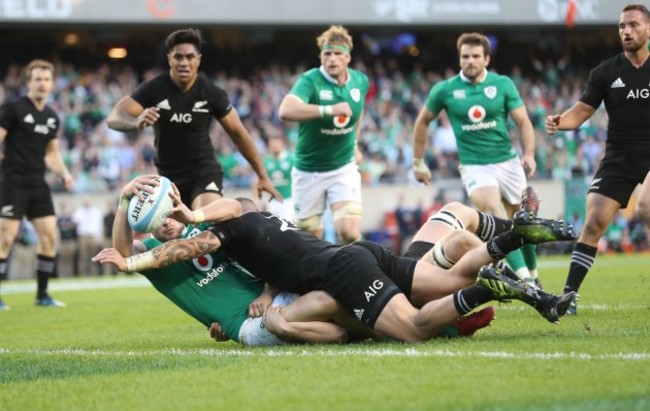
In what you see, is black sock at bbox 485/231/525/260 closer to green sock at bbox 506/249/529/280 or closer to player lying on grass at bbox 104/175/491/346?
player lying on grass at bbox 104/175/491/346

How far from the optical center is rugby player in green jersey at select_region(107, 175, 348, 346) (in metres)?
8.34

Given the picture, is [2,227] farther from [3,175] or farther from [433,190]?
[433,190]

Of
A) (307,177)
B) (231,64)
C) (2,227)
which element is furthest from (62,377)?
(231,64)

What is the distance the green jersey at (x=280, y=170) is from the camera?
68.6 feet

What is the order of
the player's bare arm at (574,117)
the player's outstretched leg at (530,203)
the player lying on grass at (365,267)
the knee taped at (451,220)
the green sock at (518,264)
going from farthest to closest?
the green sock at (518,264)
the player's bare arm at (574,117)
the knee taped at (451,220)
the player's outstretched leg at (530,203)
the player lying on grass at (365,267)

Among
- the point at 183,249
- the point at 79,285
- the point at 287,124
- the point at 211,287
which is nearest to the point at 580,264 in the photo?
the point at 211,287

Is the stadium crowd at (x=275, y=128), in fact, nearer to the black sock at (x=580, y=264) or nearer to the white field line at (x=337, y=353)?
the black sock at (x=580, y=264)

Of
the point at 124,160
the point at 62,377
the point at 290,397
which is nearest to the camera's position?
the point at 290,397

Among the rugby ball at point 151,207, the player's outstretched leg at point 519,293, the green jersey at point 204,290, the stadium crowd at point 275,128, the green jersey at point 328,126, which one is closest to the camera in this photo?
the player's outstretched leg at point 519,293

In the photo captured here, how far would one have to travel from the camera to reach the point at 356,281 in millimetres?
7887

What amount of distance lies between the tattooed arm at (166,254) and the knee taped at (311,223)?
5007mm

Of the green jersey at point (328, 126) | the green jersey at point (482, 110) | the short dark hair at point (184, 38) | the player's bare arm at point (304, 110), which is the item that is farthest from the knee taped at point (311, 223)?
the short dark hair at point (184, 38)

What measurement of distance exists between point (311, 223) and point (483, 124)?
2205 mm

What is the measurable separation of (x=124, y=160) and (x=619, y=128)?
18.5 m
